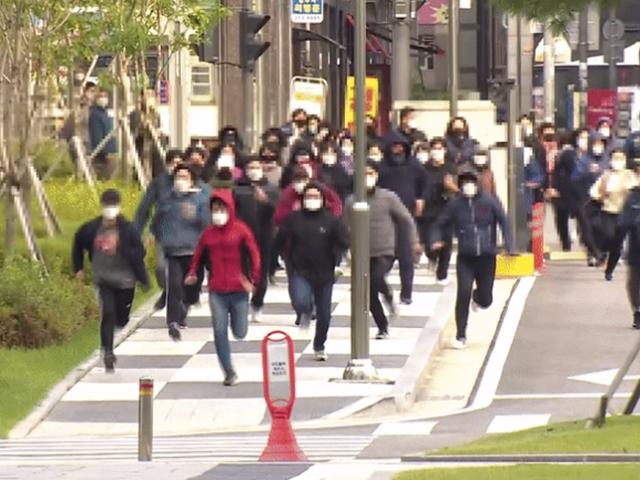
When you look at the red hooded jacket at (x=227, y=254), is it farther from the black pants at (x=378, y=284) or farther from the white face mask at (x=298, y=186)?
the white face mask at (x=298, y=186)

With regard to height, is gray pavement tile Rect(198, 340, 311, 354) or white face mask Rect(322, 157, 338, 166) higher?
white face mask Rect(322, 157, 338, 166)

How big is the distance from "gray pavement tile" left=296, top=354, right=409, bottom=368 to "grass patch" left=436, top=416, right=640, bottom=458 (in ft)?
17.0

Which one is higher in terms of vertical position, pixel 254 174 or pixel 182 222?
pixel 254 174

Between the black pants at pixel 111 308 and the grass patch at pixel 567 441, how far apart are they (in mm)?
5217

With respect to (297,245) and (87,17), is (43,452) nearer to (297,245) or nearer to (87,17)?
(297,245)

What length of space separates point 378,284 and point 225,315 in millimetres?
3313

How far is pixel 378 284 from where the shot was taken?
2425cm

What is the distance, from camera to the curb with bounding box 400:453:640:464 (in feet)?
48.5

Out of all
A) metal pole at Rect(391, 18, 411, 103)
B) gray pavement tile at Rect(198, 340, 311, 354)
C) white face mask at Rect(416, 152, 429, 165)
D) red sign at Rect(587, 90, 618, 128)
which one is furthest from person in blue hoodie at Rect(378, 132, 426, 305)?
red sign at Rect(587, 90, 618, 128)

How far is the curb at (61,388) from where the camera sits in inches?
771

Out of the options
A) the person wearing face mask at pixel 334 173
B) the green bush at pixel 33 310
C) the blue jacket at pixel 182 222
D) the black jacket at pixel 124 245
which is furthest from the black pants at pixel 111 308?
the person wearing face mask at pixel 334 173

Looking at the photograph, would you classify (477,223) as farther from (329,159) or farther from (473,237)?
(329,159)

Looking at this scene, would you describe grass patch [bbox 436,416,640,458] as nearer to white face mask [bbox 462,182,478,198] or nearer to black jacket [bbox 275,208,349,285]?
black jacket [bbox 275,208,349,285]

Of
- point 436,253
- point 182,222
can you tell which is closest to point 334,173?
point 436,253
